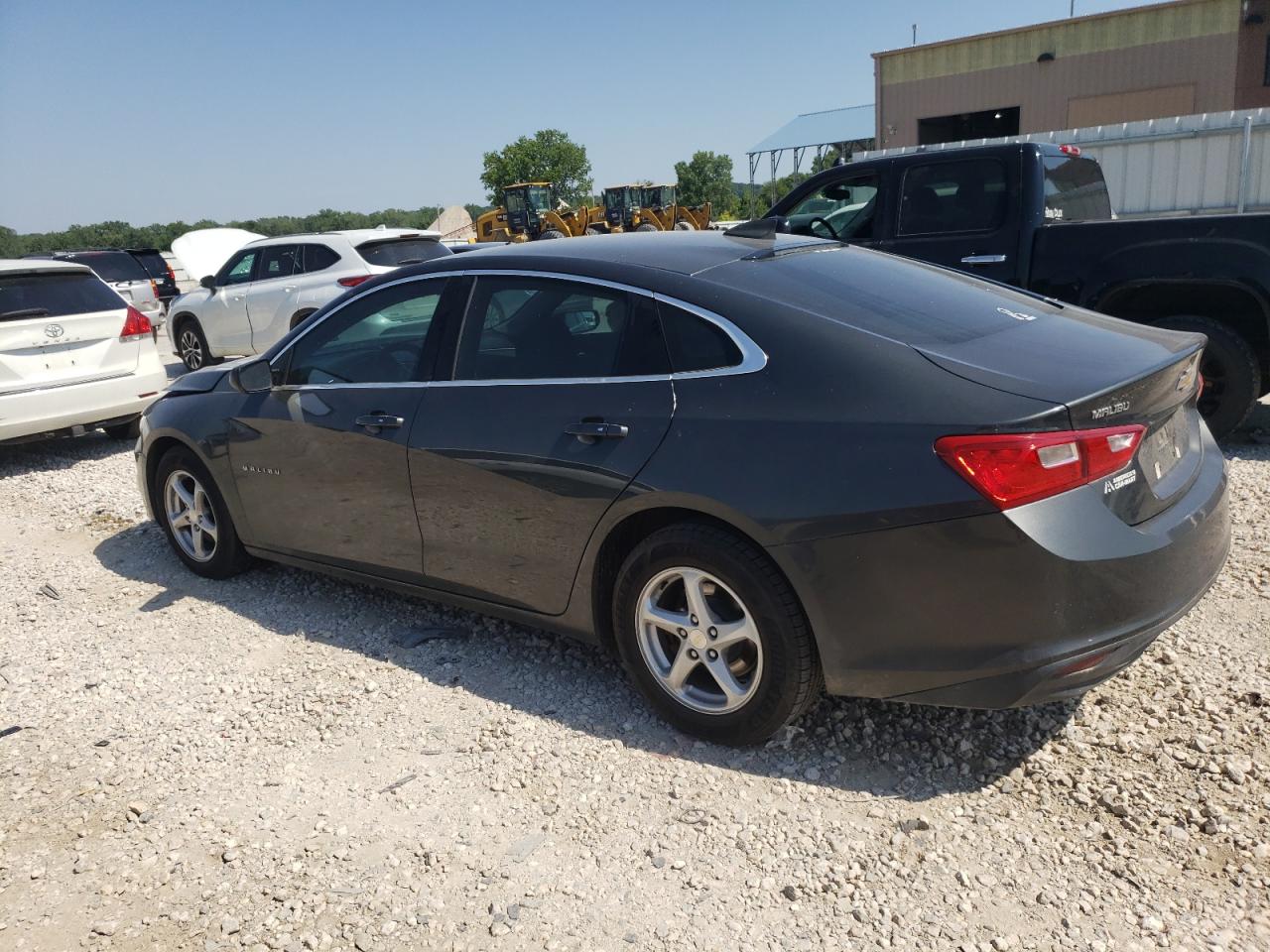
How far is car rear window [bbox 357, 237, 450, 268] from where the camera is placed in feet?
35.8

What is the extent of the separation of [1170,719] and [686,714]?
1.58m

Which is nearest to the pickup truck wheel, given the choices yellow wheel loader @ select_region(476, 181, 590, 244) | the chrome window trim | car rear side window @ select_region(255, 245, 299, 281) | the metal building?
the chrome window trim

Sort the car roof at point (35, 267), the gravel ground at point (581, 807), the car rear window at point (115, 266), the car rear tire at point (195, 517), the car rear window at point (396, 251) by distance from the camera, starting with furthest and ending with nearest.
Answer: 1. the car rear window at point (115, 266)
2. the car rear window at point (396, 251)
3. the car roof at point (35, 267)
4. the car rear tire at point (195, 517)
5. the gravel ground at point (581, 807)

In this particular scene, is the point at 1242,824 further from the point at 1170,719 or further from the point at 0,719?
the point at 0,719

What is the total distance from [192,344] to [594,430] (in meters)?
11.0

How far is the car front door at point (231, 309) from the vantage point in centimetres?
1176

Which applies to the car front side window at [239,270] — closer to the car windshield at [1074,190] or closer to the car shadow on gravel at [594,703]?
the car shadow on gravel at [594,703]

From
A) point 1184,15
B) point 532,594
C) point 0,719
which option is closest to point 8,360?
point 0,719

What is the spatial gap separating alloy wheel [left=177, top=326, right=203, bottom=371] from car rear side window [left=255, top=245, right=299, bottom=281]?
4.86 feet

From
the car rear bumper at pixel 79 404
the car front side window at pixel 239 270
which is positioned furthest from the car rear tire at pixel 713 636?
the car front side window at pixel 239 270

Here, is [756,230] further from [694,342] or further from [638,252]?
[694,342]

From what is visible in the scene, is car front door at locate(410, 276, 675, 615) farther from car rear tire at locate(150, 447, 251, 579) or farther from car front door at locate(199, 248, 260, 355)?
car front door at locate(199, 248, 260, 355)

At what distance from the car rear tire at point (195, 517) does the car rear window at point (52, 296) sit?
370cm

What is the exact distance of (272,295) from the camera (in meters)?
11.4
